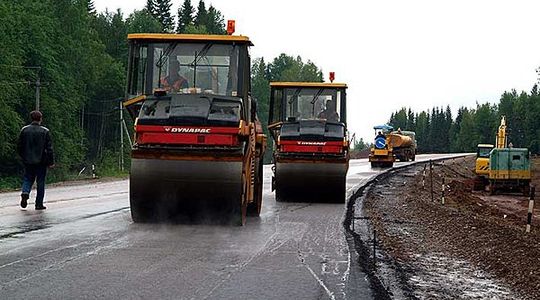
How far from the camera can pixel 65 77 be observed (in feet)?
172

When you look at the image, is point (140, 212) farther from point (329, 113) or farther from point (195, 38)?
point (329, 113)

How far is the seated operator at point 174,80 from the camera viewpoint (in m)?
12.1

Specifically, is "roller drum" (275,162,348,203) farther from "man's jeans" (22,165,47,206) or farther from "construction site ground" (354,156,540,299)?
"man's jeans" (22,165,47,206)

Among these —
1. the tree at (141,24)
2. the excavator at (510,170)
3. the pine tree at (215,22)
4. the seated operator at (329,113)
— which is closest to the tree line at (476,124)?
the pine tree at (215,22)

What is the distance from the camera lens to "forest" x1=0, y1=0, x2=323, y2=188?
134 feet

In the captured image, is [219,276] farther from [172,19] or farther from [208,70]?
[172,19]

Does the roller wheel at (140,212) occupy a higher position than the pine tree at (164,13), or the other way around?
the pine tree at (164,13)

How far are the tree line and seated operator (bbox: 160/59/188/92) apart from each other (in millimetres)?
130751

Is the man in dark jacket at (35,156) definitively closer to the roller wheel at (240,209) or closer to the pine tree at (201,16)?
the roller wheel at (240,209)

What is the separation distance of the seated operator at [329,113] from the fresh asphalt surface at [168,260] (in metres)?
7.06

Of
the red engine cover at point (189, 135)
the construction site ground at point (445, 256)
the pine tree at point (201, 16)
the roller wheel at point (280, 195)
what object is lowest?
the construction site ground at point (445, 256)

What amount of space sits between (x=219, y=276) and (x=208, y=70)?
18.9 ft

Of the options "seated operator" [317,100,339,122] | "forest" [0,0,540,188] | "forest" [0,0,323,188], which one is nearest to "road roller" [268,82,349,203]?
"seated operator" [317,100,339,122]

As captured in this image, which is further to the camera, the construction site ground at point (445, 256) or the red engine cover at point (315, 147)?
the red engine cover at point (315, 147)
